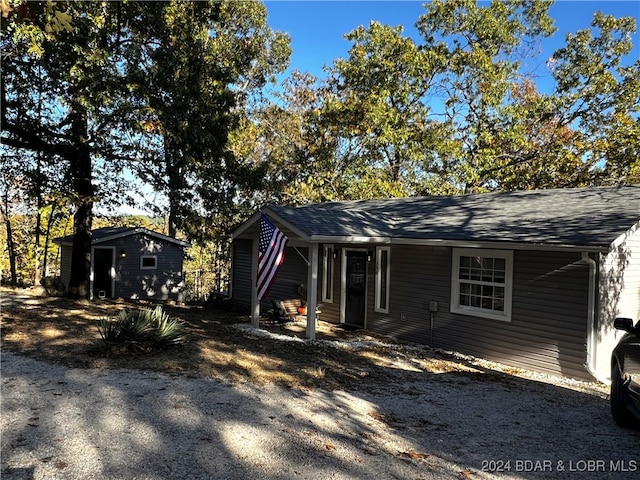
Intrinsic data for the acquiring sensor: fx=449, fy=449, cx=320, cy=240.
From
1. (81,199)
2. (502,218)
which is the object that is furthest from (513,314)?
(81,199)

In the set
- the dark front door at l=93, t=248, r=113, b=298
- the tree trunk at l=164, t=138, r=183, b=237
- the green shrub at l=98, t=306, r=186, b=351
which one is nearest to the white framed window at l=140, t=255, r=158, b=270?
the dark front door at l=93, t=248, r=113, b=298

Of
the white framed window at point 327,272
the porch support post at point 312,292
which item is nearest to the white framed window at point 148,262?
the white framed window at point 327,272

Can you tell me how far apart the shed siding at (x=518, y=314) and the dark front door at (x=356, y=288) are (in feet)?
3.81

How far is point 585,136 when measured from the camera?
2038cm

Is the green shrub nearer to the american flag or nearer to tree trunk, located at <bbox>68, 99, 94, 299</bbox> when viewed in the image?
the american flag

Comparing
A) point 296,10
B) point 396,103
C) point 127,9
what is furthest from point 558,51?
point 127,9

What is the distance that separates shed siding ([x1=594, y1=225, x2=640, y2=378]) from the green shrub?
737 cm

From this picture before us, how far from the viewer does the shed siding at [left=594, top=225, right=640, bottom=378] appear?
7812 millimetres

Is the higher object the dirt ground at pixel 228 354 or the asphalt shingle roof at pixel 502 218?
the asphalt shingle roof at pixel 502 218

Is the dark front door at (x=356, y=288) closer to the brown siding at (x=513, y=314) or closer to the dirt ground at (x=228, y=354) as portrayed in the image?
the brown siding at (x=513, y=314)

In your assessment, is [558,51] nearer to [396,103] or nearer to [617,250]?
[396,103]

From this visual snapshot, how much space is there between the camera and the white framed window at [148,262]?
71.1 feet

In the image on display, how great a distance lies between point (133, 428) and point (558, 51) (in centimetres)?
2372

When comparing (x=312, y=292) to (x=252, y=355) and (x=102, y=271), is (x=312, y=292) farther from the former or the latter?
(x=102, y=271)
